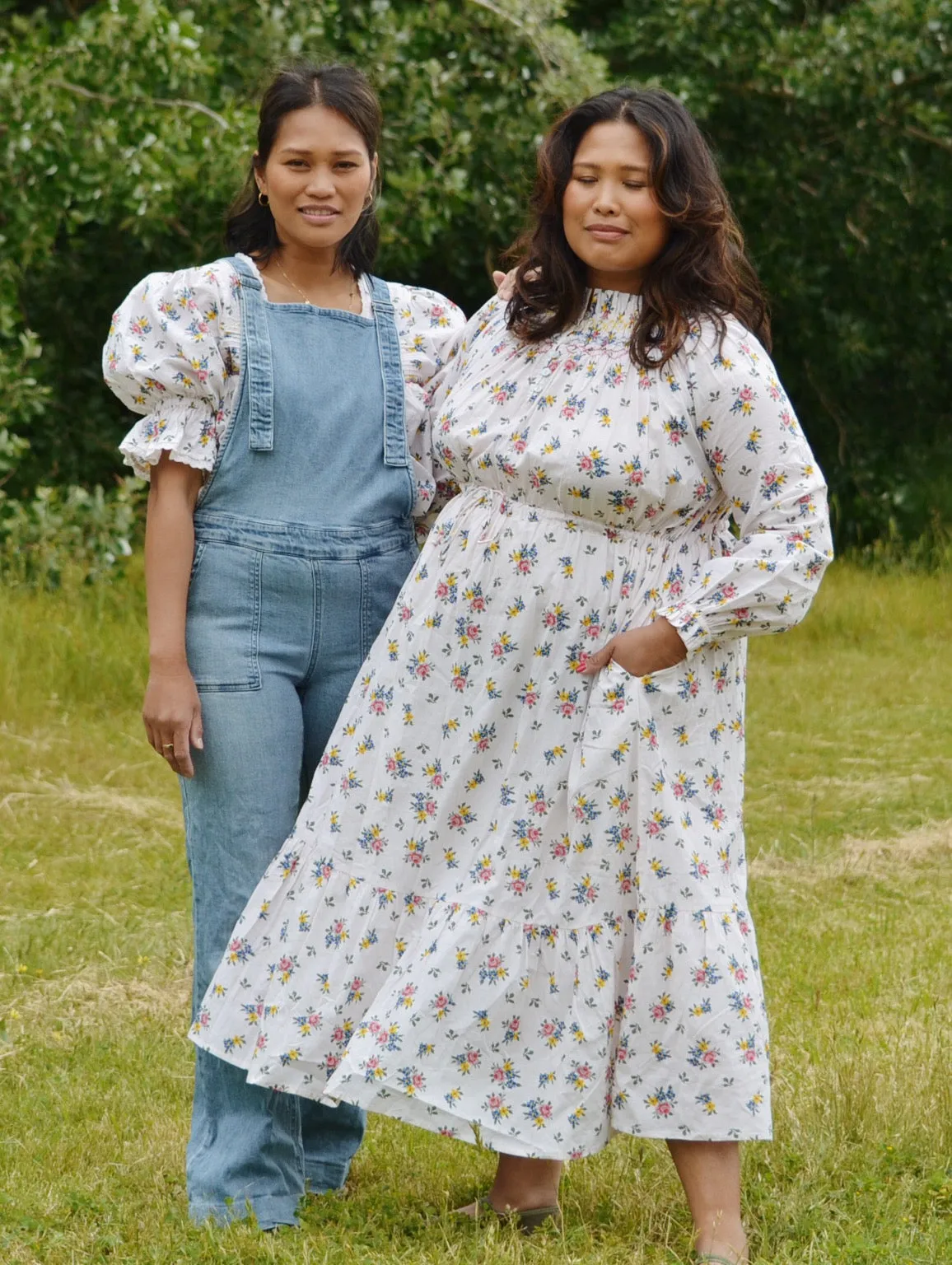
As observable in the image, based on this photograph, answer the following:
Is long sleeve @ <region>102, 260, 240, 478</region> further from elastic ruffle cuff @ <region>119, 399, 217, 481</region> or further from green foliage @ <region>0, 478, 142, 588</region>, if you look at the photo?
green foliage @ <region>0, 478, 142, 588</region>

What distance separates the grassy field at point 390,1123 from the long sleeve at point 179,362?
4.18 ft

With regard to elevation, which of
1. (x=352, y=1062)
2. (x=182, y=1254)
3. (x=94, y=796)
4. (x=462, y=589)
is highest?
(x=462, y=589)

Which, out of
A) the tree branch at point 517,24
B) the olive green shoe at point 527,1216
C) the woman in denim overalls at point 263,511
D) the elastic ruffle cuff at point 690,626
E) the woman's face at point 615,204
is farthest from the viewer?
the tree branch at point 517,24

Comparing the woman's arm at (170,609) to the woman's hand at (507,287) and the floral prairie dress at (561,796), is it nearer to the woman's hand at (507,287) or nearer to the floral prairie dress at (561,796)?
the floral prairie dress at (561,796)

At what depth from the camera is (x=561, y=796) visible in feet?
9.37

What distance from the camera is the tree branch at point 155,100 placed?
8.01 meters

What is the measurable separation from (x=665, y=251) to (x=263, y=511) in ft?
2.52

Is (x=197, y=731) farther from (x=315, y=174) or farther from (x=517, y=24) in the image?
(x=517, y=24)

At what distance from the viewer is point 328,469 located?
305cm

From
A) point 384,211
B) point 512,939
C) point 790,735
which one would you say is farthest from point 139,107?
point 512,939

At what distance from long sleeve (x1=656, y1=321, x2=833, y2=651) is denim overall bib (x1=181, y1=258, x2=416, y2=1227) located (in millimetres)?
572

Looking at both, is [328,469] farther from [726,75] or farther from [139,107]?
[726,75]

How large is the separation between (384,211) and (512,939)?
22.1ft

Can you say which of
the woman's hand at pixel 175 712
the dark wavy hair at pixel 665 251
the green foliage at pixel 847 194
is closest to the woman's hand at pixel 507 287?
the dark wavy hair at pixel 665 251
